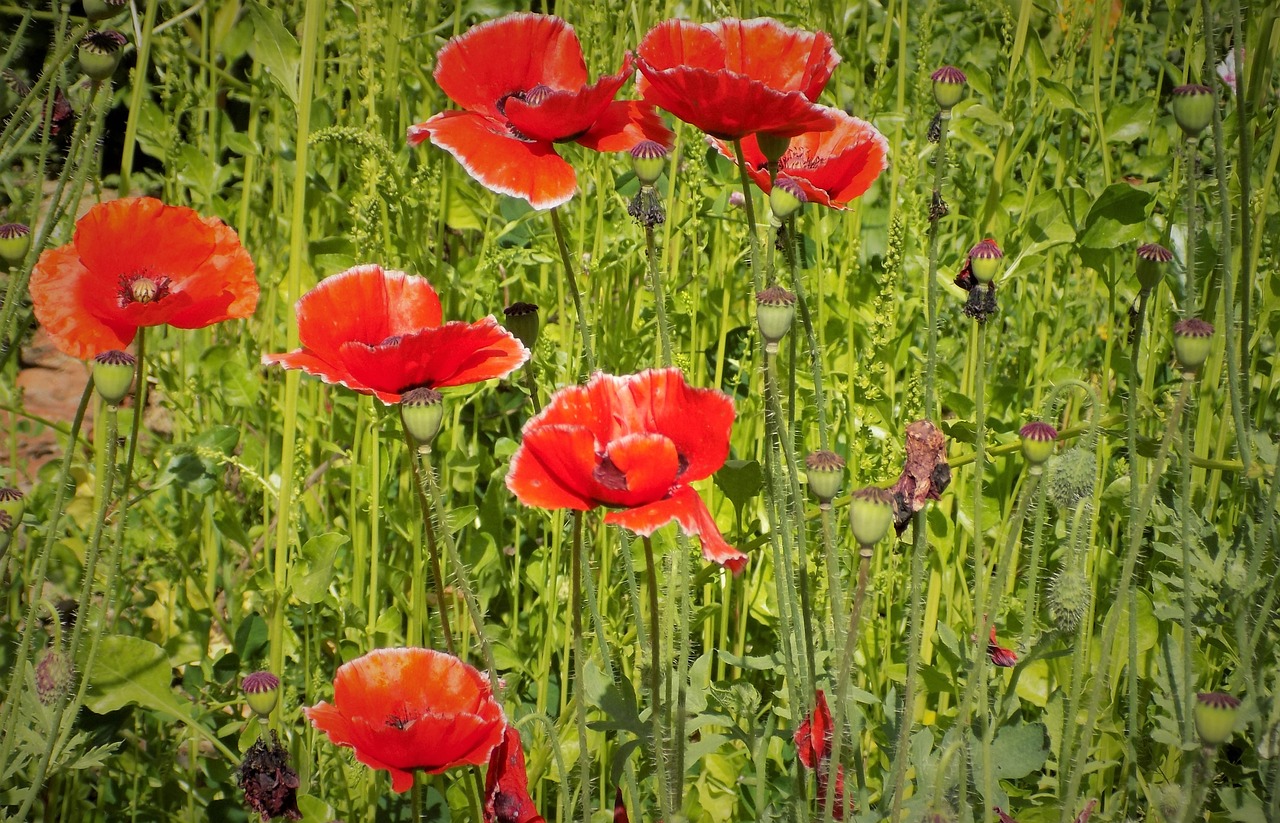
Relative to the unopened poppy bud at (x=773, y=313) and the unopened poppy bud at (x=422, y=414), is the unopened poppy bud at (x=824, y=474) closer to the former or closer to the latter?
the unopened poppy bud at (x=773, y=313)

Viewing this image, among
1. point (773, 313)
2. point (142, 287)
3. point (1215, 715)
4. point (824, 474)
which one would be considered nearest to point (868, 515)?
point (824, 474)

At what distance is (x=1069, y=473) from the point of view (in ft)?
3.48

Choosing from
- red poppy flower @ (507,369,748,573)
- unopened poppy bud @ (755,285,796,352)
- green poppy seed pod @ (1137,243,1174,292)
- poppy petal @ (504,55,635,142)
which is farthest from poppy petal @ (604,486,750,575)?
green poppy seed pod @ (1137,243,1174,292)

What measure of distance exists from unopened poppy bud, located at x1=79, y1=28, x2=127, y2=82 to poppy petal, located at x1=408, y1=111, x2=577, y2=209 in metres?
0.28

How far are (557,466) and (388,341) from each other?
0.65ft

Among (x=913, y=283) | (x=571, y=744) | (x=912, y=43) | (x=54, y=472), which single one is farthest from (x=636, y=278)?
(x=912, y=43)

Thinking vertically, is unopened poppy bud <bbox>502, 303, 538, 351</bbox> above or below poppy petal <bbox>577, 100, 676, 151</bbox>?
below

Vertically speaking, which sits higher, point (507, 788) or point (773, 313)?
point (773, 313)

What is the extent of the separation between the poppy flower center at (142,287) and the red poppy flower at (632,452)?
488mm

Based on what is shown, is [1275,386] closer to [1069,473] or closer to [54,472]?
[1069,473]

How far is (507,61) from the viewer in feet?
3.67

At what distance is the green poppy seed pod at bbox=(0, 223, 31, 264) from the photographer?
1.09m

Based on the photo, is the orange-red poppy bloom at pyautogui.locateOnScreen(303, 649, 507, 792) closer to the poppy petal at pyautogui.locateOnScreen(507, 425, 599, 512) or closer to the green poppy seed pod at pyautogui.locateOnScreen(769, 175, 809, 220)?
the poppy petal at pyautogui.locateOnScreen(507, 425, 599, 512)

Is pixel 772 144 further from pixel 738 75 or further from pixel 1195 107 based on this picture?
pixel 1195 107
